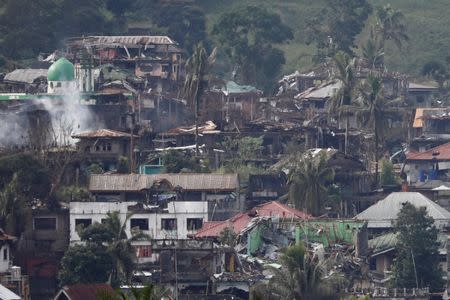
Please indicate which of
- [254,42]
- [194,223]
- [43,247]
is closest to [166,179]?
[194,223]

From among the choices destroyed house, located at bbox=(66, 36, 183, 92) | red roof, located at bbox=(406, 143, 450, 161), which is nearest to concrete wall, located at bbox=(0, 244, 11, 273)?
red roof, located at bbox=(406, 143, 450, 161)

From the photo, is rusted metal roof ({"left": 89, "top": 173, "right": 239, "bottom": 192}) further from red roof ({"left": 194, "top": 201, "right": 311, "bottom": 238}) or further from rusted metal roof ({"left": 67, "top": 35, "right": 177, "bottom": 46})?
rusted metal roof ({"left": 67, "top": 35, "right": 177, "bottom": 46})

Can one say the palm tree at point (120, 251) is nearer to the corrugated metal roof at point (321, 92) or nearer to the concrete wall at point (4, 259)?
the concrete wall at point (4, 259)

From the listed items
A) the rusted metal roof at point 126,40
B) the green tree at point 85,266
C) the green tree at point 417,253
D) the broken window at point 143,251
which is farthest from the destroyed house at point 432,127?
the green tree at point 85,266

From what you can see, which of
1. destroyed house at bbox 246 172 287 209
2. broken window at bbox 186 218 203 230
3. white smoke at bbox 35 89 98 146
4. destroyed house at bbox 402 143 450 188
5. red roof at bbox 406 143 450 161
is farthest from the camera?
red roof at bbox 406 143 450 161

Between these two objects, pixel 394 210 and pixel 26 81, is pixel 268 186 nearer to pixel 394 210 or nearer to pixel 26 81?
pixel 394 210

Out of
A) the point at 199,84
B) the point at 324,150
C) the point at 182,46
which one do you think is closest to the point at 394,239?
the point at 324,150

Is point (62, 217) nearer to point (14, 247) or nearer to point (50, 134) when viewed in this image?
point (14, 247)

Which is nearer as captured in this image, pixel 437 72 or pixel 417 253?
pixel 417 253
